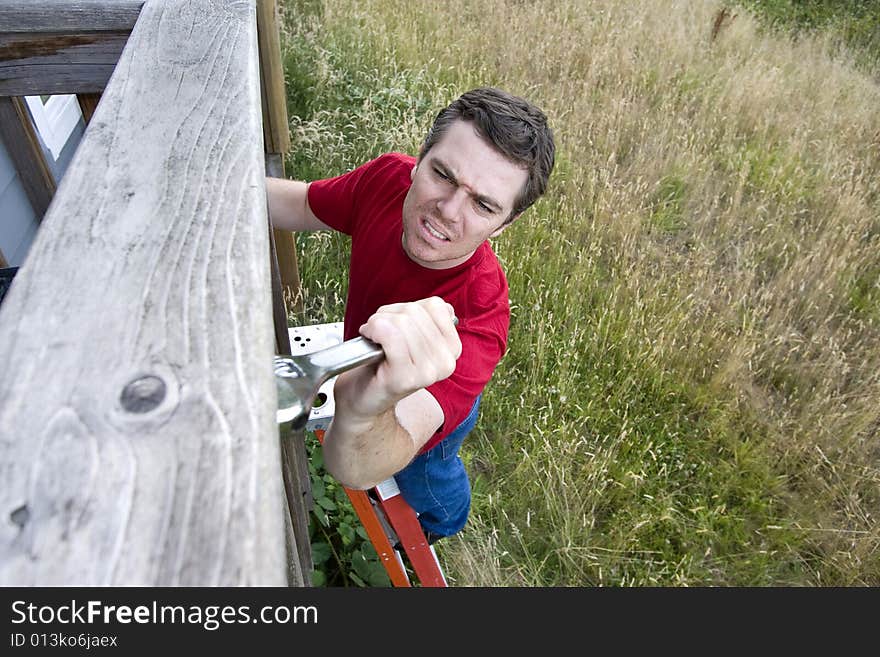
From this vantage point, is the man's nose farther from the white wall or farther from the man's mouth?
the white wall

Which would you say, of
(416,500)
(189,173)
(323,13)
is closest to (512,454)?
(416,500)

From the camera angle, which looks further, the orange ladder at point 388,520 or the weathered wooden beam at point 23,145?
the orange ladder at point 388,520

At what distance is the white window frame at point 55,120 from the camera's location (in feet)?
8.95

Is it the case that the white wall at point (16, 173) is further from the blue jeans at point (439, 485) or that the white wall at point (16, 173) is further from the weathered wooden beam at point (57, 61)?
the blue jeans at point (439, 485)

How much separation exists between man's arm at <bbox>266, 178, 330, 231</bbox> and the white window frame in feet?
4.43

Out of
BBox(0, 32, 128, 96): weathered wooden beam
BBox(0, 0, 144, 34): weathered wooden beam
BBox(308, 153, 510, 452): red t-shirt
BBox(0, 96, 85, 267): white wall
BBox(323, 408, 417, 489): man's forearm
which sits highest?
BBox(0, 0, 144, 34): weathered wooden beam

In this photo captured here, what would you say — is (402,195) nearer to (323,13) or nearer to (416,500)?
(416,500)

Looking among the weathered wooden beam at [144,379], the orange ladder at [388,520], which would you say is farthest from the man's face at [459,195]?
the weathered wooden beam at [144,379]

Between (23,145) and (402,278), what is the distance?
1009 millimetres

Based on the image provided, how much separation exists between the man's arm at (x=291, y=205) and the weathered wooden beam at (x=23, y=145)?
1.96 feet

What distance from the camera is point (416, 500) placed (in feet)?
6.41

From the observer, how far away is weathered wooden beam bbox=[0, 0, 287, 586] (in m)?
0.38

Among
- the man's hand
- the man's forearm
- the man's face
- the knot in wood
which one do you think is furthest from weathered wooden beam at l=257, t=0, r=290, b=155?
the knot in wood
